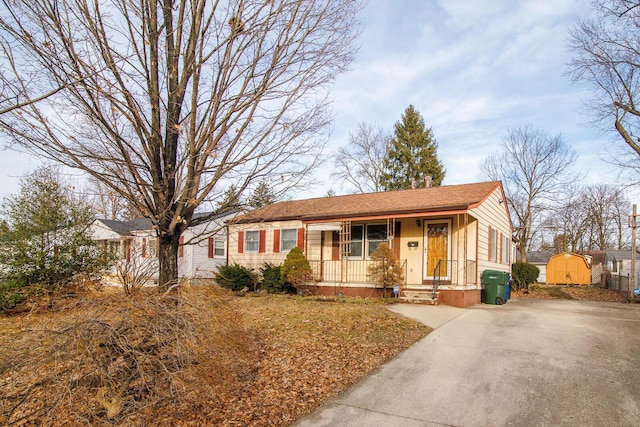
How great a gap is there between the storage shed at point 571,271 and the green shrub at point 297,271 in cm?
2248

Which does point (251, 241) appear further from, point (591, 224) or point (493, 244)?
point (591, 224)

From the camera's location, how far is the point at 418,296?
39.8 feet

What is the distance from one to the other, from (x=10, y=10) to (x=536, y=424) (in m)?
6.51

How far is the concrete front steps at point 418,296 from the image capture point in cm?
1167

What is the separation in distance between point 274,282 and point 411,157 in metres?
21.7

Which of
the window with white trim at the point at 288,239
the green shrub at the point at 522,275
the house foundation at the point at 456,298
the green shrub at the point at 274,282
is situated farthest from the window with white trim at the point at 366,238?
the green shrub at the point at 522,275

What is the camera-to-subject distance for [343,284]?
13680 millimetres

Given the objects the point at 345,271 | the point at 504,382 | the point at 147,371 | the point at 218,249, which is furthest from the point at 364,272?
the point at 147,371

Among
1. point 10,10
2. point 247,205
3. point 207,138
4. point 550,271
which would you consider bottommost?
point 550,271

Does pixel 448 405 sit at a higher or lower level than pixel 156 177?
lower

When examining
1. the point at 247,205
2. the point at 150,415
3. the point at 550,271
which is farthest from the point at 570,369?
the point at 550,271

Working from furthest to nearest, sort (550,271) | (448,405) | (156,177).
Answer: (550,271), (156,177), (448,405)

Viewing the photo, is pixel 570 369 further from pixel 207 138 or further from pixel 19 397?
pixel 19 397

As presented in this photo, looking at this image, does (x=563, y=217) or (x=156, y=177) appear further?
(x=563, y=217)
